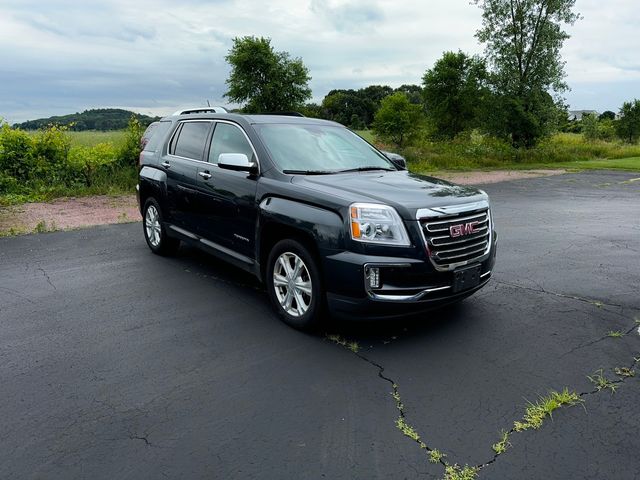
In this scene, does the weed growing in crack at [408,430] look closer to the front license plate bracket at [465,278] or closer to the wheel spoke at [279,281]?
the front license plate bracket at [465,278]

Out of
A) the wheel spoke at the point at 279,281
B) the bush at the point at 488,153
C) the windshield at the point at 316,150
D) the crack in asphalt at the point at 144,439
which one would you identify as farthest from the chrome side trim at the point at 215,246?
the bush at the point at 488,153

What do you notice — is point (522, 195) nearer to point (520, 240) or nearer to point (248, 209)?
point (520, 240)

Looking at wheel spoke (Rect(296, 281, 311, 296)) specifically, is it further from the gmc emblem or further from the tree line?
the tree line

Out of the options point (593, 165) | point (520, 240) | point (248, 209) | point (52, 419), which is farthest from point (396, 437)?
point (593, 165)

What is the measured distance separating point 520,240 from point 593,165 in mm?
20821

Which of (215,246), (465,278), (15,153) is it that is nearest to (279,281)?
(215,246)

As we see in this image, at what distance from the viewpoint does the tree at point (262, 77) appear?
36.6 metres

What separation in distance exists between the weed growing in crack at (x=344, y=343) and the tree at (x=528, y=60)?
87.2 ft

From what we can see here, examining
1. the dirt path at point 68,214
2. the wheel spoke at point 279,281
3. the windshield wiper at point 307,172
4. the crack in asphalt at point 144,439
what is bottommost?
the crack in asphalt at point 144,439

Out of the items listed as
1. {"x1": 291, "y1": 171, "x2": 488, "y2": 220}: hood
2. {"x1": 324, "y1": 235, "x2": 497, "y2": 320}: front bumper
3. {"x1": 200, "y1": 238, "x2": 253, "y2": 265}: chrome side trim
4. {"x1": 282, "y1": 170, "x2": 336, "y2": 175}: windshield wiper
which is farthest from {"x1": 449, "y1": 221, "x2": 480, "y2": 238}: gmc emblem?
{"x1": 200, "y1": 238, "x2": 253, "y2": 265}: chrome side trim

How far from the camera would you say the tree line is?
28250 millimetres

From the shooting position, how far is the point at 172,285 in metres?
5.81

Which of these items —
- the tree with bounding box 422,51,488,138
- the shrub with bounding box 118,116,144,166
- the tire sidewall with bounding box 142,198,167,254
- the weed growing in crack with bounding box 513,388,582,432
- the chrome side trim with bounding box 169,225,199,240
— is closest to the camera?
the weed growing in crack with bounding box 513,388,582,432

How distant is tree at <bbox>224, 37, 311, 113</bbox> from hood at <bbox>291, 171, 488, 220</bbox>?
32775 millimetres
